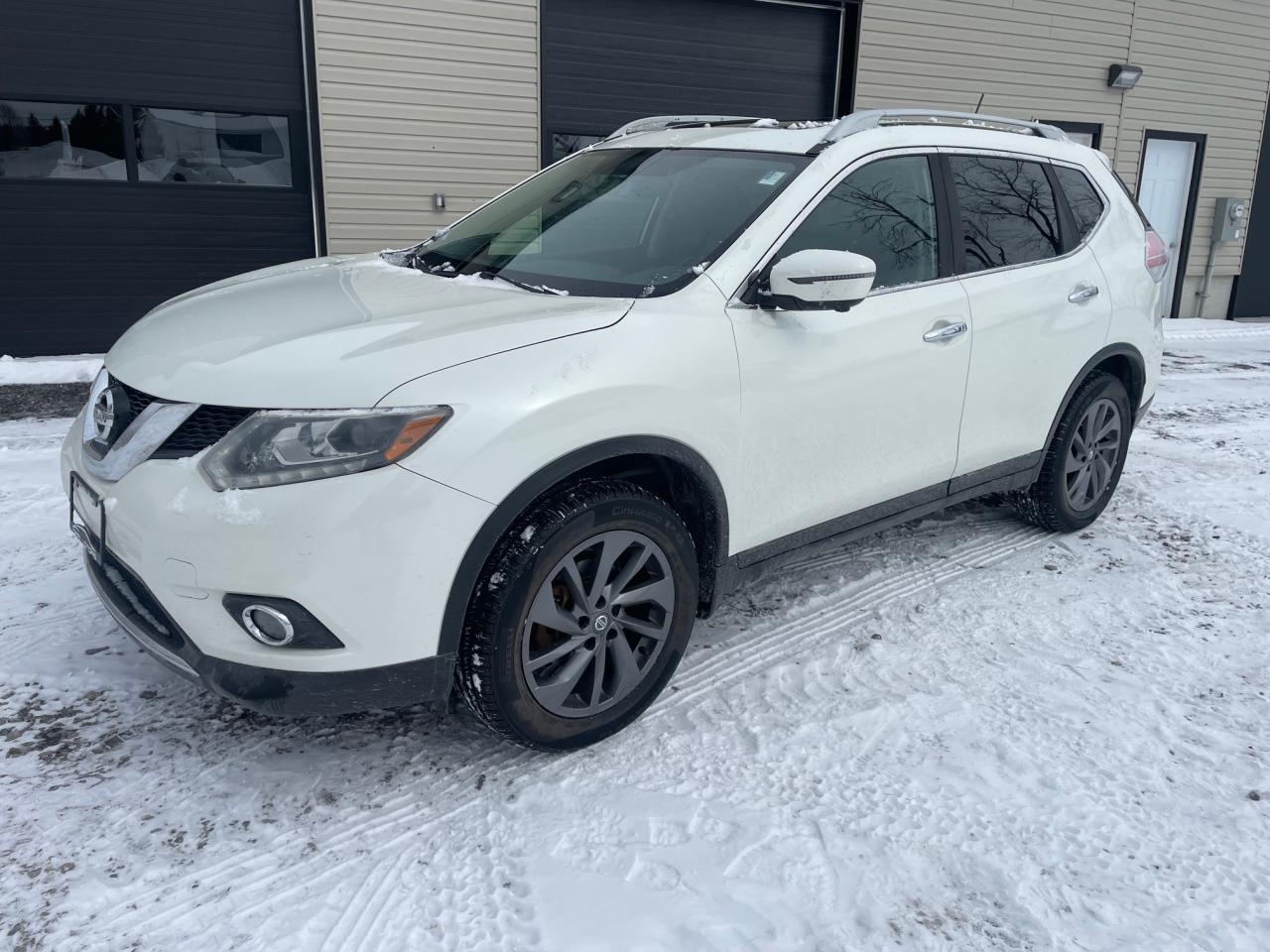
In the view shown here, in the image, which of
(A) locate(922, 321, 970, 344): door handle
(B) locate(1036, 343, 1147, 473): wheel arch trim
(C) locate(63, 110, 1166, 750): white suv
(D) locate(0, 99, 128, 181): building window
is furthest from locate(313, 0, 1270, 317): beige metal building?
(A) locate(922, 321, 970, 344): door handle

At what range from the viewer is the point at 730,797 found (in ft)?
9.08

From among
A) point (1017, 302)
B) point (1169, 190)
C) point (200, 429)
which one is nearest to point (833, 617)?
point (1017, 302)

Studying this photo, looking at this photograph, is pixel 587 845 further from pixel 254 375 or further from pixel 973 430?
pixel 973 430

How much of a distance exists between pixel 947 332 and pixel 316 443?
240cm

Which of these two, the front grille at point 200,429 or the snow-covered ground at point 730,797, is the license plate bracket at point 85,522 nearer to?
the front grille at point 200,429

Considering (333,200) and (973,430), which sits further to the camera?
(333,200)

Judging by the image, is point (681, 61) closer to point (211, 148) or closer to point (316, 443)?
point (211, 148)

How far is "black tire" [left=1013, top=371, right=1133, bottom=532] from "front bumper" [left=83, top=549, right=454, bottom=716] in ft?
10.4

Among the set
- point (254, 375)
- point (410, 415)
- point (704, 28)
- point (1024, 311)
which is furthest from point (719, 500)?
point (704, 28)

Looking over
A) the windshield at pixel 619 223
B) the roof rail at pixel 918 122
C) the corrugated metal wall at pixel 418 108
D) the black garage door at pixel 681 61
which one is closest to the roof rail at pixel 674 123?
the windshield at pixel 619 223

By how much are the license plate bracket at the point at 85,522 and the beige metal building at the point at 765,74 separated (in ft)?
20.2

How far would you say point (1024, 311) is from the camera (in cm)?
407

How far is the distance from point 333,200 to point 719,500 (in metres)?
6.73

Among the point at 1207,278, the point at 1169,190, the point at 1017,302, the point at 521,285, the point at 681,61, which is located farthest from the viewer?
the point at 1207,278
